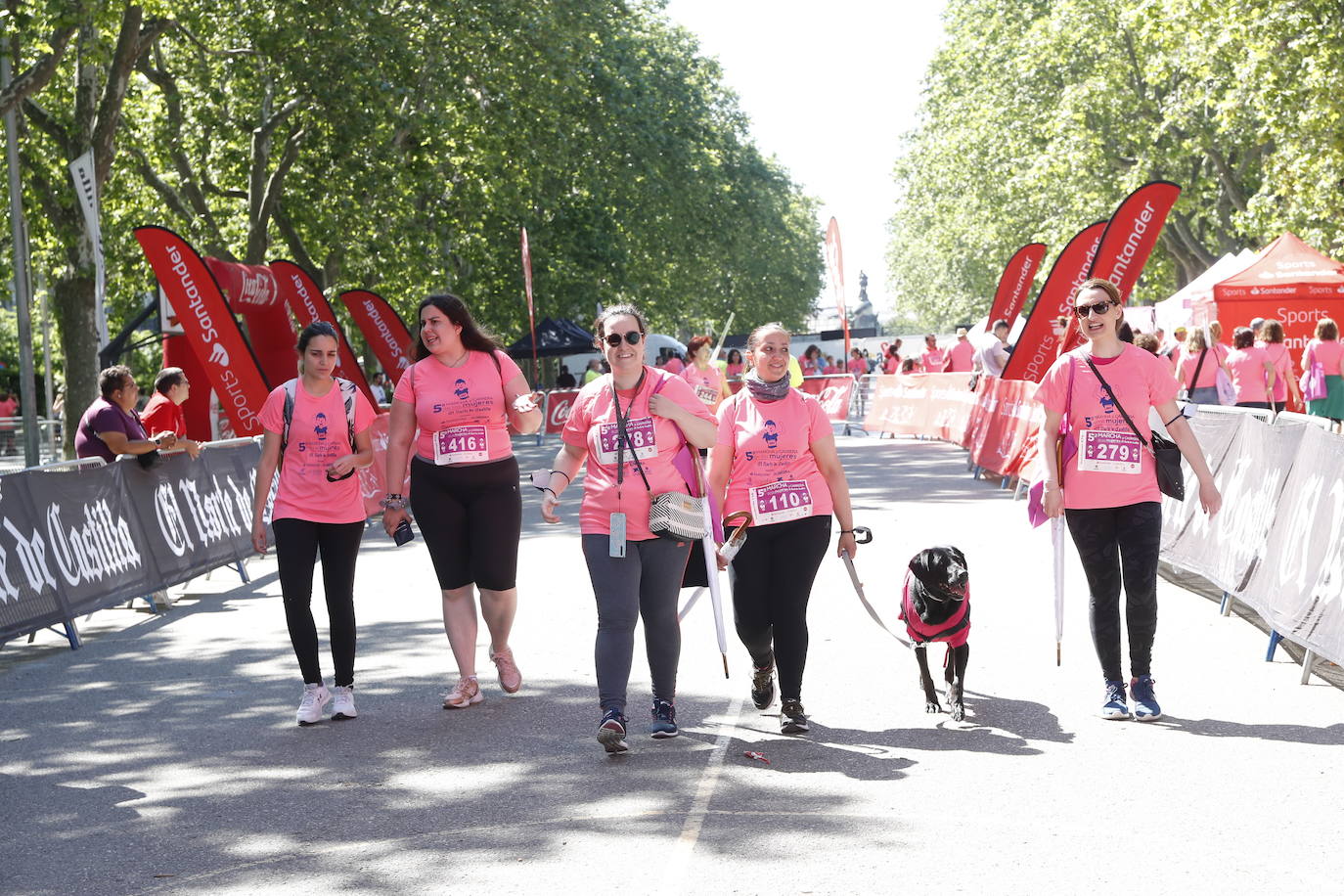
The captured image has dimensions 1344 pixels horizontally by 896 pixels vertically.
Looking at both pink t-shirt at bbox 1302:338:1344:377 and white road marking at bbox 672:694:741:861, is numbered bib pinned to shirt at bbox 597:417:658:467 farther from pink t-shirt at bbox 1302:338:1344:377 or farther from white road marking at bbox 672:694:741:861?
pink t-shirt at bbox 1302:338:1344:377

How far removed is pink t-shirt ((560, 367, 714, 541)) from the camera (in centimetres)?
671

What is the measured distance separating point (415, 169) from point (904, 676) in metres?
23.9

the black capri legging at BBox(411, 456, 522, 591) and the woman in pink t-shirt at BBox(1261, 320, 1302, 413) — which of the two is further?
the woman in pink t-shirt at BBox(1261, 320, 1302, 413)

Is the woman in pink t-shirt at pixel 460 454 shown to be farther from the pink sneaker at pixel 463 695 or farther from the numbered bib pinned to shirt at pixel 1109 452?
the numbered bib pinned to shirt at pixel 1109 452

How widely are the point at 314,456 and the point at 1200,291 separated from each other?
23622mm

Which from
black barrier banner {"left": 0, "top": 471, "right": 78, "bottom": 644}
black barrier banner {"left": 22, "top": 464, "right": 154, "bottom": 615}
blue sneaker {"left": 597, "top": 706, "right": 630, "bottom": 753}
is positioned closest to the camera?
blue sneaker {"left": 597, "top": 706, "right": 630, "bottom": 753}

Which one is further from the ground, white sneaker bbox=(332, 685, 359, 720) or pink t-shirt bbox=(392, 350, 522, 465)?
pink t-shirt bbox=(392, 350, 522, 465)

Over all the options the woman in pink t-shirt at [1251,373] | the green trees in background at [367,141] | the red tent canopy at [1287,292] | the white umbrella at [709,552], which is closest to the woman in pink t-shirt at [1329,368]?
the woman in pink t-shirt at [1251,373]

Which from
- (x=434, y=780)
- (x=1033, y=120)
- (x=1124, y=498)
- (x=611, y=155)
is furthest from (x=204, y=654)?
(x=1033, y=120)

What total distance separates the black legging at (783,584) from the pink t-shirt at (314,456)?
71.9 inches

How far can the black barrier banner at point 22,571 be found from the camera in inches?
379

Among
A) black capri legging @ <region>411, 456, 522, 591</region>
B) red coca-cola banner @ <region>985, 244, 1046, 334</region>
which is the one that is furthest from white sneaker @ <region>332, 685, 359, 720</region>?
red coca-cola banner @ <region>985, 244, 1046, 334</region>

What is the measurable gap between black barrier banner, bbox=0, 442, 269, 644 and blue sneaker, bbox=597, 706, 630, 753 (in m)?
4.50

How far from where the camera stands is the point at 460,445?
7.45 m
